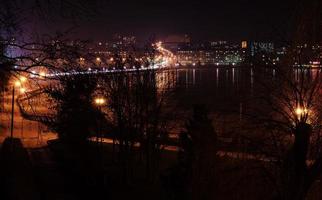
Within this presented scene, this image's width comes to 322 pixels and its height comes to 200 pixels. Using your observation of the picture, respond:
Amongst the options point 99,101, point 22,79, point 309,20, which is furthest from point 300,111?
point 99,101

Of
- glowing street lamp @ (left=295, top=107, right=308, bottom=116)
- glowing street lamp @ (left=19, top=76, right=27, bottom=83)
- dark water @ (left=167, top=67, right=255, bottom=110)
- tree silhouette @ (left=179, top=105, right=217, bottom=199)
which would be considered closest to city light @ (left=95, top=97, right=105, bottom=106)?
dark water @ (left=167, top=67, right=255, bottom=110)

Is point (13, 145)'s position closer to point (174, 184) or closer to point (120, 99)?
point (120, 99)

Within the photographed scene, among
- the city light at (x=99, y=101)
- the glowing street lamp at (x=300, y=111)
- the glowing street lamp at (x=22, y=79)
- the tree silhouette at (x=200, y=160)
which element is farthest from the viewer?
the city light at (x=99, y=101)

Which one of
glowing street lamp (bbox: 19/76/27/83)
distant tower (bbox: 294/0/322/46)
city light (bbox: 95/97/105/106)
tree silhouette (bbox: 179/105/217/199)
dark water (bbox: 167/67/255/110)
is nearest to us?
glowing street lamp (bbox: 19/76/27/83)

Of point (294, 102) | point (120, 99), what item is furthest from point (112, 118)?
point (294, 102)

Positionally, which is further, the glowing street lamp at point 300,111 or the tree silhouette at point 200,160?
the tree silhouette at point 200,160

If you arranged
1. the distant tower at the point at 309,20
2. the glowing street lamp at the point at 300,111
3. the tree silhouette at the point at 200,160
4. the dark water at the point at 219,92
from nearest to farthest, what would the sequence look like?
the distant tower at the point at 309,20, the glowing street lamp at the point at 300,111, the tree silhouette at the point at 200,160, the dark water at the point at 219,92

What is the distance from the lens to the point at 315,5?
682 cm

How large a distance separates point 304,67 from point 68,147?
988cm

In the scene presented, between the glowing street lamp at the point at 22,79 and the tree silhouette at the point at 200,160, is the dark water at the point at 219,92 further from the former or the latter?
the glowing street lamp at the point at 22,79

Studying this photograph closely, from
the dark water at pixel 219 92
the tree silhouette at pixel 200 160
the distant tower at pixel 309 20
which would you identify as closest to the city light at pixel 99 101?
the dark water at pixel 219 92

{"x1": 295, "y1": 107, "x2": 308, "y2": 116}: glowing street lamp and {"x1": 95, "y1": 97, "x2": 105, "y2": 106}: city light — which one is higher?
{"x1": 95, "y1": 97, "x2": 105, "y2": 106}: city light

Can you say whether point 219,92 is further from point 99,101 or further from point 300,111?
point 300,111

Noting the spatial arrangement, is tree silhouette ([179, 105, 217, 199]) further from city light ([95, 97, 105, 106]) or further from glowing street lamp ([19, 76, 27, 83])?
city light ([95, 97, 105, 106])
